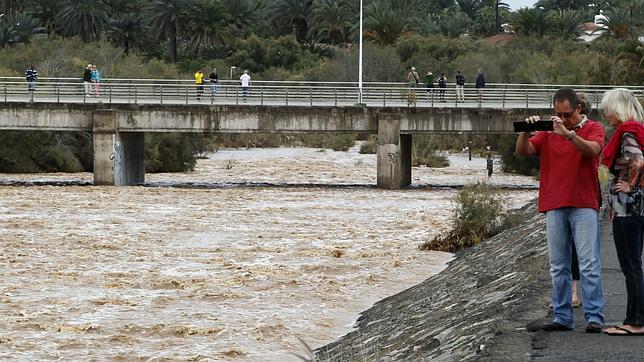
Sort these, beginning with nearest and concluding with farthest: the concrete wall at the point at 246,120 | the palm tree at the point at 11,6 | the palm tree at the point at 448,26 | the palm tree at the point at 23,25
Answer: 1. the concrete wall at the point at 246,120
2. the palm tree at the point at 23,25
3. the palm tree at the point at 11,6
4. the palm tree at the point at 448,26

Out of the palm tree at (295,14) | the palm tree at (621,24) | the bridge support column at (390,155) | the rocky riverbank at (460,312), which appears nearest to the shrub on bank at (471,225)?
the rocky riverbank at (460,312)

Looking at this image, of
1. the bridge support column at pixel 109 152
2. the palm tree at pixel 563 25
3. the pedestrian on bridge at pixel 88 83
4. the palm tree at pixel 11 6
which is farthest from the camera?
the palm tree at pixel 11 6

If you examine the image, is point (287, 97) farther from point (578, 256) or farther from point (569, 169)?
point (569, 169)

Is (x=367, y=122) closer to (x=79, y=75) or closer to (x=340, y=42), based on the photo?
(x=79, y=75)

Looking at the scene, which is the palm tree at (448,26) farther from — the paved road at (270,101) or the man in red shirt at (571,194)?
the man in red shirt at (571,194)

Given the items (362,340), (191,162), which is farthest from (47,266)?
(191,162)

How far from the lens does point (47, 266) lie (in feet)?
83.5

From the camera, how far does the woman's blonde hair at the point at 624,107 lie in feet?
34.6

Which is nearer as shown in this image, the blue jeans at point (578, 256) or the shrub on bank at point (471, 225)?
the blue jeans at point (578, 256)

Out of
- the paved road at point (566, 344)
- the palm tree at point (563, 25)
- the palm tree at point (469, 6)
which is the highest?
the palm tree at point (469, 6)

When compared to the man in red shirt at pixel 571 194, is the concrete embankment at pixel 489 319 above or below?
below

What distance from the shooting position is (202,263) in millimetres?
26500

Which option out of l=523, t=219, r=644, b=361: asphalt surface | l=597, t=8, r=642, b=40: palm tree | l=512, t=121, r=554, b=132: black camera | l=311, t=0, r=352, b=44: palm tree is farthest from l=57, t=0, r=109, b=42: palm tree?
l=512, t=121, r=554, b=132: black camera

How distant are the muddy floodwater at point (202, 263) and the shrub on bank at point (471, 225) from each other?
0.68m
